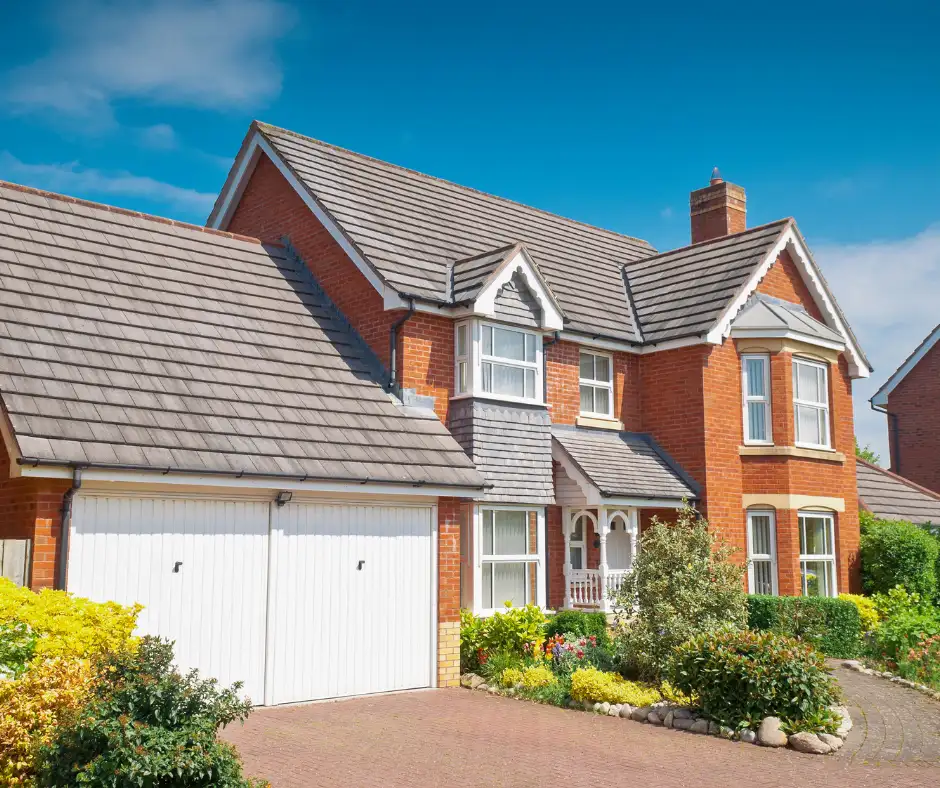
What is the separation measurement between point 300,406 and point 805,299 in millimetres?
14436

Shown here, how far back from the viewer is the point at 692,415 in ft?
70.6

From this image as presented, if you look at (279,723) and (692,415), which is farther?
(692,415)

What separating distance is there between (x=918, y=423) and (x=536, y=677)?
23033mm

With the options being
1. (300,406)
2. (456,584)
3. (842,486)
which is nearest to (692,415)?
(842,486)

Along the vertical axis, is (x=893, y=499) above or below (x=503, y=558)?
above

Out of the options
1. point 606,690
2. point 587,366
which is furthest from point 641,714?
point 587,366

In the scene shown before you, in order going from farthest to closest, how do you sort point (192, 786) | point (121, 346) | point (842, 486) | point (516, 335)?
point (842, 486) → point (516, 335) → point (121, 346) → point (192, 786)

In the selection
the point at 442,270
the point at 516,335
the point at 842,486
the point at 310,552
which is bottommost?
the point at 310,552

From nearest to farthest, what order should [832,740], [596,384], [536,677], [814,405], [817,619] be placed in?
1. [832,740]
2. [536,677]
3. [817,619]
4. [596,384]
5. [814,405]

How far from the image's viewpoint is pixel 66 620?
9.85 metres

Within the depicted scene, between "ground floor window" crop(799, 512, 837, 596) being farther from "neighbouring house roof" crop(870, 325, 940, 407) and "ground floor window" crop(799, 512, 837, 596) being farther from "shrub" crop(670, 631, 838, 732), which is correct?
"neighbouring house roof" crop(870, 325, 940, 407)

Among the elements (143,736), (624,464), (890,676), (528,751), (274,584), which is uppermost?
(624,464)

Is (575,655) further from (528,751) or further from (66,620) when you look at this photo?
(66,620)

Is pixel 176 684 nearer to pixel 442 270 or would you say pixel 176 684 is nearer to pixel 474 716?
pixel 474 716
